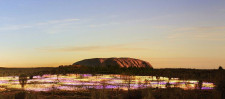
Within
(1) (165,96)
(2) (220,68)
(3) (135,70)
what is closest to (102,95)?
(1) (165,96)

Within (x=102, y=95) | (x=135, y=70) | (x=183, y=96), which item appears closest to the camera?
(x=102, y=95)

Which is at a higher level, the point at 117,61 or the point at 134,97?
the point at 117,61

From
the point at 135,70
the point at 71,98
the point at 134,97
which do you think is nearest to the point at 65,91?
→ the point at 71,98

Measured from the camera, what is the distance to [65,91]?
474 inches

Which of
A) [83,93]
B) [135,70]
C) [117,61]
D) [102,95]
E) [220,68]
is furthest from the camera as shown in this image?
[117,61]

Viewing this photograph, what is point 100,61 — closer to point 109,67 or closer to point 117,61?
point 117,61

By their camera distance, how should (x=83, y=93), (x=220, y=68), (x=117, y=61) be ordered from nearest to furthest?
(x=83, y=93) → (x=220, y=68) → (x=117, y=61)

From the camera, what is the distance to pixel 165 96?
34.0ft

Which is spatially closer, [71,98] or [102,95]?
[102,95]

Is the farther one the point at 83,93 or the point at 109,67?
the point at 109,67

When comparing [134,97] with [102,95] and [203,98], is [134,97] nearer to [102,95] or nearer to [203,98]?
[102,95]

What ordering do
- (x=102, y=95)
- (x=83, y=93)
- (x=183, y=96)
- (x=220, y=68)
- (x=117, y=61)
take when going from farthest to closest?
(x=117, y=61), (x=220, y=68), (x=83, y=93), (x=183, y=96), (x=102, y=95)

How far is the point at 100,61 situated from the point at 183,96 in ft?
86.9

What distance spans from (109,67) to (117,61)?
865cm
